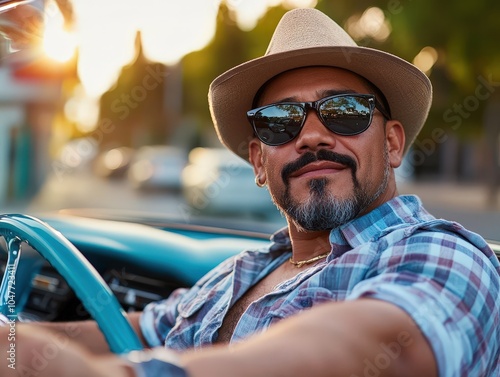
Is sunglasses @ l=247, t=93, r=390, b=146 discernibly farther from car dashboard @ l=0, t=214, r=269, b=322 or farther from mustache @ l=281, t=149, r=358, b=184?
Result: car dashboard @ l=0, t=214, r=269, b=322

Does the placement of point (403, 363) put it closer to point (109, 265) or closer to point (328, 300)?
point (328, 300)

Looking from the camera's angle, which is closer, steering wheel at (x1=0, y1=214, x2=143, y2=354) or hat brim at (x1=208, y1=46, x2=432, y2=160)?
steering wheel at (x1=0, y1=214, x2=143, y2=354)

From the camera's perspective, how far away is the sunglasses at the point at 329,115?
2.22 metres

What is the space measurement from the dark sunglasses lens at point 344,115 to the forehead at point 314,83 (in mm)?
77

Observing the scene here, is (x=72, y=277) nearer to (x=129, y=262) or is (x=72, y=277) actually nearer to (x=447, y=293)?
(x=447, y=293)

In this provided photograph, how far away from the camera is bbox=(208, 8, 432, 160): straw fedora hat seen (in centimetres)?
231

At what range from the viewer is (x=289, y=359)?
1257 millimetres

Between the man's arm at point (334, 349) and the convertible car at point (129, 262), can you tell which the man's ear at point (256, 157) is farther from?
the man's arm at point (334, 349)

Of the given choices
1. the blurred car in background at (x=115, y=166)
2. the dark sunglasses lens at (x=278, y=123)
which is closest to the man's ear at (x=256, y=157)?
the dark sunglasses lens at (x=278, y=123)

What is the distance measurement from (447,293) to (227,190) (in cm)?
1241

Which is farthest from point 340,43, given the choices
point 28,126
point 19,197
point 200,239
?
point 19,197

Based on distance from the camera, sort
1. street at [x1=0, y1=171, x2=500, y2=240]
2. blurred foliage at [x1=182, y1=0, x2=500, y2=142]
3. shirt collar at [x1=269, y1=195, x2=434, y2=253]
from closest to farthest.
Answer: shirt collar at [x1=269, y1=195, x2=434, y2=253] → blurred foliage at [x1=182, y1=0, x2=500, y2=142] → street at [x1=0, y1=171, x2=500, y2=240]

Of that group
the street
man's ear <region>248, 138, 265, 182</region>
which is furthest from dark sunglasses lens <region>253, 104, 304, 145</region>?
the street

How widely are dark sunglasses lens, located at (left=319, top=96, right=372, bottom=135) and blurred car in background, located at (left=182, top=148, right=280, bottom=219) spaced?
1043 cm
